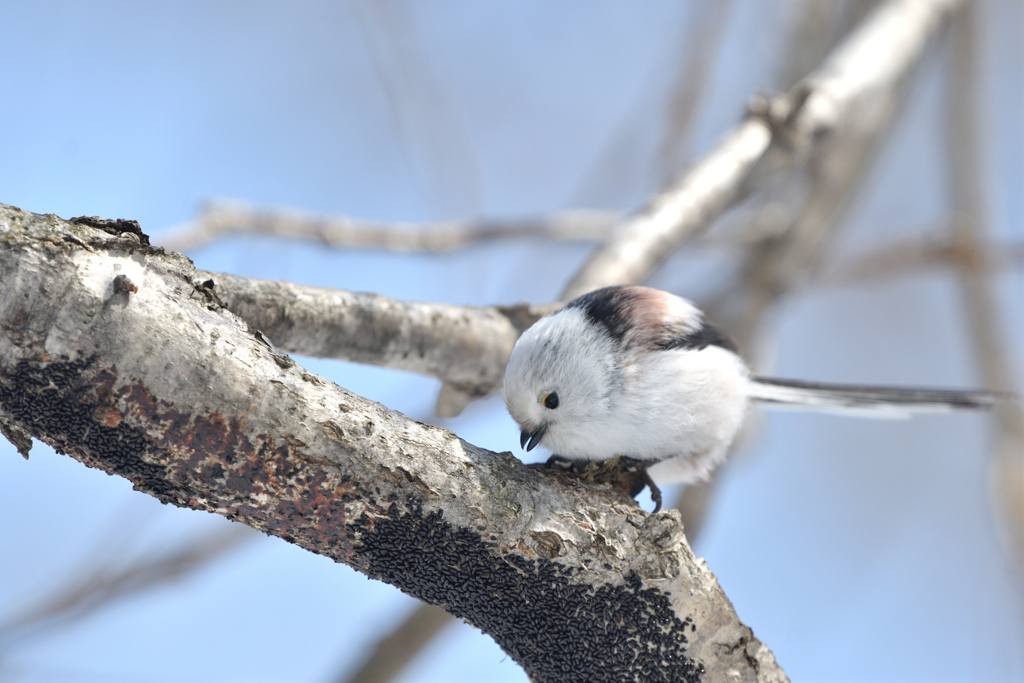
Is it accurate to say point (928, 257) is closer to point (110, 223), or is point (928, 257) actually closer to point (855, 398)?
point (855, 398)

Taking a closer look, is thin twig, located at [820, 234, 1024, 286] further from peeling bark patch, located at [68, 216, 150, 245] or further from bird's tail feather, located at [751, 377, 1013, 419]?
peeling bark patch, located at [68, 216, 150, 245]

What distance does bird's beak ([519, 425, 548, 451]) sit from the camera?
3.90 feet

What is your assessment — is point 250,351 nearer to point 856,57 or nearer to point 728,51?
point 856,57

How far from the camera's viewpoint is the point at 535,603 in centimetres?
82

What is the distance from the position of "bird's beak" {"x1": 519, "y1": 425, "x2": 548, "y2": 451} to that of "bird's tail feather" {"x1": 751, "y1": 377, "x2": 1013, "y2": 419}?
52 cm

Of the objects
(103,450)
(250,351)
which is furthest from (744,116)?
(103,450)

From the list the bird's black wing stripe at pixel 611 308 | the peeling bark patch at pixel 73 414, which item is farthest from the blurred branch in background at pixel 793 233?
the peeling bark patch at pixel 73 414

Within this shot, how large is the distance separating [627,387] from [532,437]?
0.59ft

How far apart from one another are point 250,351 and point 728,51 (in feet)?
10.6

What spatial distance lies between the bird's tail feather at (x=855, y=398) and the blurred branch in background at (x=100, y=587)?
133 cm

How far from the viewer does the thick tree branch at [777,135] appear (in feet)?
5.26

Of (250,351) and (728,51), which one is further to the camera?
(728,51)

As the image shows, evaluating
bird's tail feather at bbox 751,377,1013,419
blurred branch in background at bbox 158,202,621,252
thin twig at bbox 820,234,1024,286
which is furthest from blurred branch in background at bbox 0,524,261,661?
thin twig at bbox 820,234,1024,286

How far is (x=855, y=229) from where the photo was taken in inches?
161
